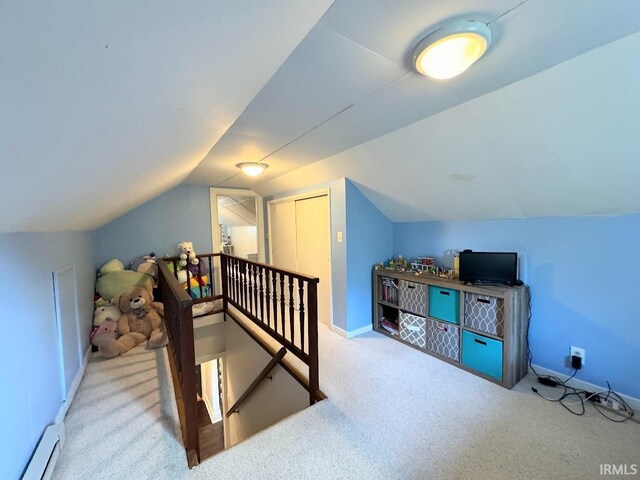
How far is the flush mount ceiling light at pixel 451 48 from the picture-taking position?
97cm

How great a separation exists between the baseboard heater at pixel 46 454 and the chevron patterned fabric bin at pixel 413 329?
8.97 ft

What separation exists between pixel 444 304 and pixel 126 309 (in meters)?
3.25

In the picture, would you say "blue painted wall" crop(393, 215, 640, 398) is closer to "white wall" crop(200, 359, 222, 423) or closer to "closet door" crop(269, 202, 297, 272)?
"closet door" crop(269, 202, 297, 272)

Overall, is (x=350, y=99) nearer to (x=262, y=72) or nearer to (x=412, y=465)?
(x=262, y=72)

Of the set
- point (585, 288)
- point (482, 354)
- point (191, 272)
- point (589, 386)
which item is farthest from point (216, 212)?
point (589, 386)

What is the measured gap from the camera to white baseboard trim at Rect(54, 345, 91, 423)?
1.59m

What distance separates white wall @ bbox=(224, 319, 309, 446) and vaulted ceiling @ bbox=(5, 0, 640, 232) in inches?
80.5

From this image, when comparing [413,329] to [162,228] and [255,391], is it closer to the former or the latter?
[255,391]

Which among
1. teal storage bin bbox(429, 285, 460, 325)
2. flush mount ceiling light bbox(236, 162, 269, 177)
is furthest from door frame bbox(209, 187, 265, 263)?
teal storage bin bbox(429, 285, 460, 325)

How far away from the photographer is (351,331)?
9.70ft

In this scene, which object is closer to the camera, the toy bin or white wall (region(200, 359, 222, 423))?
the toy bin

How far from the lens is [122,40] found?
0.50 metres

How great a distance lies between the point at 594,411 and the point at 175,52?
3.05 metres

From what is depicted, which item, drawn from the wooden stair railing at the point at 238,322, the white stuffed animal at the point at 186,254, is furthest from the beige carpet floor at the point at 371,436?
the white stuffed animal at the point at 186,254
